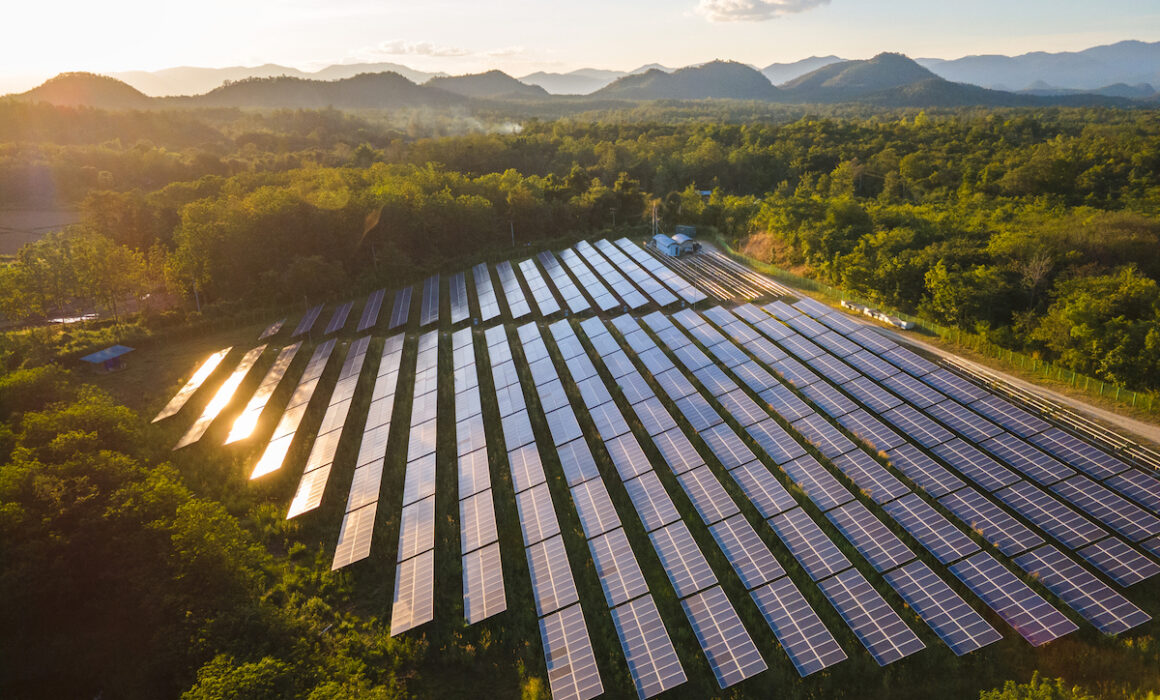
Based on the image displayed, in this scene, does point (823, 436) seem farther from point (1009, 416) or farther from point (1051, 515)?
point (1009, 416)

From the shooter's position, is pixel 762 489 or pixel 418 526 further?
pixel 762 489

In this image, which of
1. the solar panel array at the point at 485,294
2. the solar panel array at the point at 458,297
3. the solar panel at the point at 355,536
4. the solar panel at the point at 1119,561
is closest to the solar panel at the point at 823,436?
the solar panel at the point at 1119,561

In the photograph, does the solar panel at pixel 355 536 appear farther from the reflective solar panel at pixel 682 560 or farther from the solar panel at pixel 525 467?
the reflective solar panel at pixel 682 560

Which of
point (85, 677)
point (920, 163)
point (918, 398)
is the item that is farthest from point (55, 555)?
point (920, 163)

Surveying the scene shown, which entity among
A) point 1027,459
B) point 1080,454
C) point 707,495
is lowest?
point 707,495

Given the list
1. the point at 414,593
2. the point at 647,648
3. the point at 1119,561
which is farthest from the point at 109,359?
the point at 1119,561

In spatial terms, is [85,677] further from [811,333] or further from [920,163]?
[920,163]
